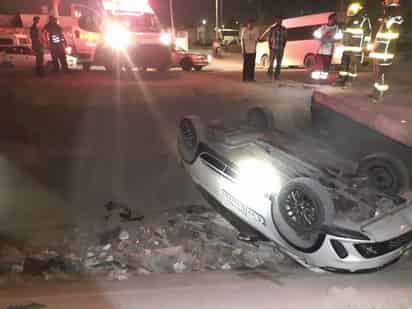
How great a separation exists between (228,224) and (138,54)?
28.7 feet

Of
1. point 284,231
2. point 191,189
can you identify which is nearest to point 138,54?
point 191,189

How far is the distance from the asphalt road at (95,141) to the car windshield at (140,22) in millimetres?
2313

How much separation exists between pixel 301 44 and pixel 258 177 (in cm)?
1544

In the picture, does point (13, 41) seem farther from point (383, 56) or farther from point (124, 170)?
point (383, 56)

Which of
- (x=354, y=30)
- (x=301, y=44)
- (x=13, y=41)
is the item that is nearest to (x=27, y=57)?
(x=13, y=41)

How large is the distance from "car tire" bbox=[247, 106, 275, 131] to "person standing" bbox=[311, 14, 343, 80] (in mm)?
6758

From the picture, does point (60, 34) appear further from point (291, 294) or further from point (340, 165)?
point (291, 294)

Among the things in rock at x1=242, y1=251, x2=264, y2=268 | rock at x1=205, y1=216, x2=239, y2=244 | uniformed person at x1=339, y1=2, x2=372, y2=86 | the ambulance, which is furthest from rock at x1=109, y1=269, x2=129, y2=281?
the ambulance

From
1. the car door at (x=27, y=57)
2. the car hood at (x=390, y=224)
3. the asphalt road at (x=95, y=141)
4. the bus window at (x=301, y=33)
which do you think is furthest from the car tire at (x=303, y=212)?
the bus window at (x=301, y=33)

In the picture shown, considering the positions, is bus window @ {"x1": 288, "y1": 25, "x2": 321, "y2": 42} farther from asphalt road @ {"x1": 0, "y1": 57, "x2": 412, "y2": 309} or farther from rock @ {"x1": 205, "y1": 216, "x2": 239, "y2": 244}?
rock @ {"x1": 205, "y1": 216, "x2": 239, "y2": 244}

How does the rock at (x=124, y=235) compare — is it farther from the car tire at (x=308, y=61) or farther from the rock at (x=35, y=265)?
the car tire at (x=308, y=61)

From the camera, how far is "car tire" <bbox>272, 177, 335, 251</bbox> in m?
3.27

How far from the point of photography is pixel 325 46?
11.6 m

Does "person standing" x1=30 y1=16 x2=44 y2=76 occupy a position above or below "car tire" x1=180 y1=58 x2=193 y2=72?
above
